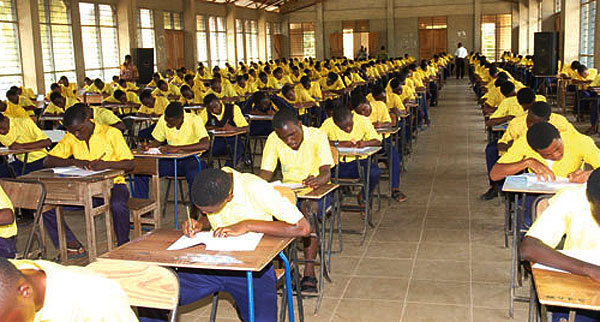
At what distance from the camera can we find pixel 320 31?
3281cm

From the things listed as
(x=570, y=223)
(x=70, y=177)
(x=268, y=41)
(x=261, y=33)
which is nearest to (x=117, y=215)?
(x=70, y=177)

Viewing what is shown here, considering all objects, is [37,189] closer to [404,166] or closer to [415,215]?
[415,215]

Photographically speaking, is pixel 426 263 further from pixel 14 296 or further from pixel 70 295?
pixel 14 296

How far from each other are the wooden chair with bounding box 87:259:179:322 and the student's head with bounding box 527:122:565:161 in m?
2.46

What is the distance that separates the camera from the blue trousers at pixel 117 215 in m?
4.89

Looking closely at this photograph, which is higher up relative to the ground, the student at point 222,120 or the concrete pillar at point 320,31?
the concrete pillar at point 320,31

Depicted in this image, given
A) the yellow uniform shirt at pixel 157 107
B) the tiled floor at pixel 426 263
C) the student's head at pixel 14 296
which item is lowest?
the tiled floor at pixel 426 263

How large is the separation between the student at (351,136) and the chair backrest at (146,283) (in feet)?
12.1

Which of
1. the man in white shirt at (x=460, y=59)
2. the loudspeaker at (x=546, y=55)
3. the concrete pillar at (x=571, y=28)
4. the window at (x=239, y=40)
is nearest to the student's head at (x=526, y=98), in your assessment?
the loudspeaker at (x=546, y=55)

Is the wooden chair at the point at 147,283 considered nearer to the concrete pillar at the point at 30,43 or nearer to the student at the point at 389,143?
the student at the point at 389,143

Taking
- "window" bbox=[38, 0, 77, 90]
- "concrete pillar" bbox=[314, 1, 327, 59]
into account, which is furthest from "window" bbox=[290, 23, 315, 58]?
"window" bbox=[38, 0, 77, 90]

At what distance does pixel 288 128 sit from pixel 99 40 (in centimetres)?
1534

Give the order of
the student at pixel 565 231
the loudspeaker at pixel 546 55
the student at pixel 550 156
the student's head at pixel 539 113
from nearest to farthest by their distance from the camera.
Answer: the student at pixel 565 231 → the student at pixel 550 156 → the student's head at pixel 539 113 → the loudspeaker at pixel 546 55

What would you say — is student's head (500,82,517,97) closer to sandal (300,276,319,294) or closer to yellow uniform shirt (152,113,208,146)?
yellow uniform shirt (152,113,208,146)
